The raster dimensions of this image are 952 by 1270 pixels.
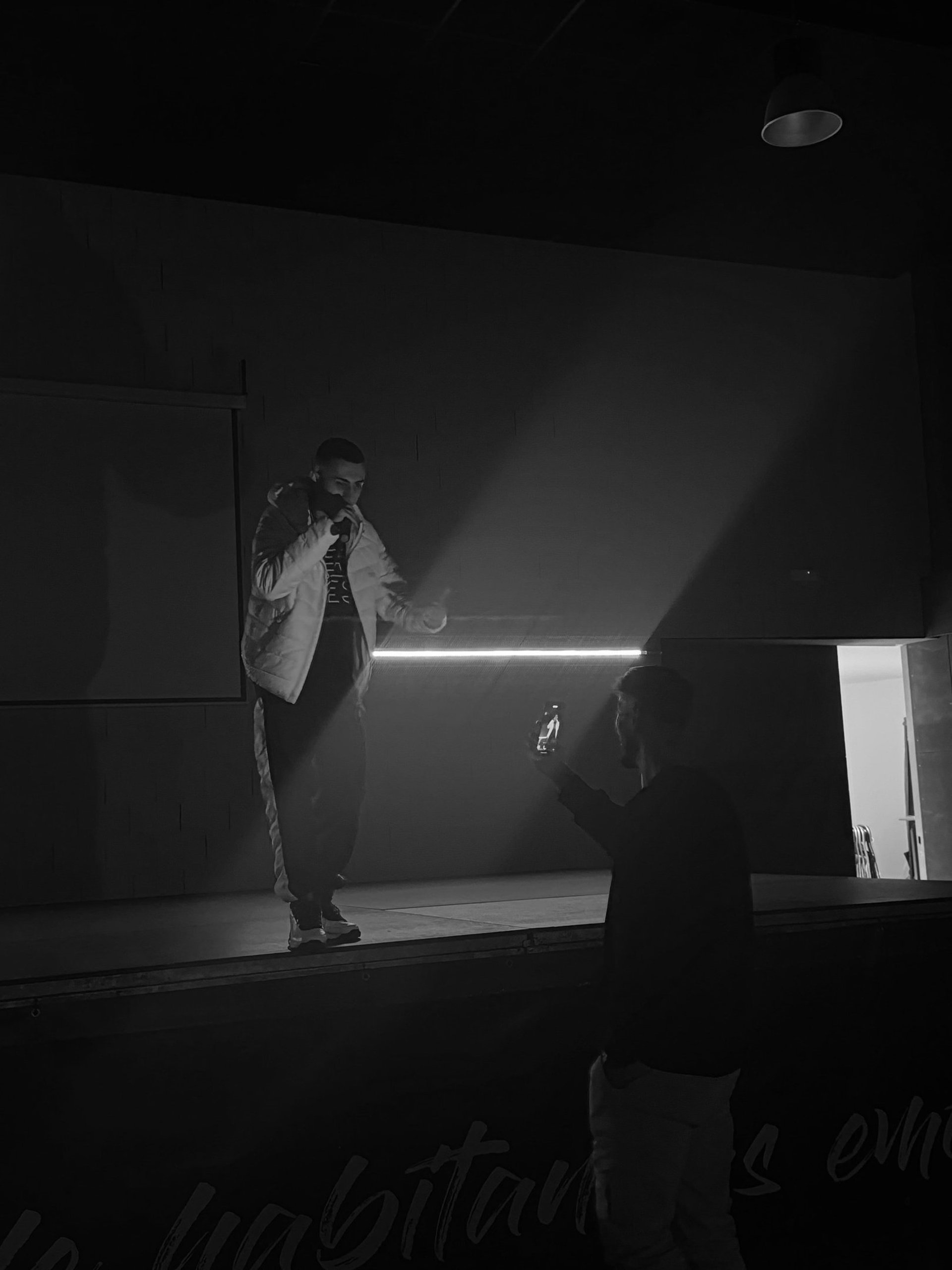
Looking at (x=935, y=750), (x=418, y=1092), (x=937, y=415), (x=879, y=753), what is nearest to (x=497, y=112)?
(x=937, y=415)

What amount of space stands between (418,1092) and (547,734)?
46.1 inches

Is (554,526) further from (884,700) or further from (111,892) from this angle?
(884,700)

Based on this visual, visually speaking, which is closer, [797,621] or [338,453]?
[338,453]

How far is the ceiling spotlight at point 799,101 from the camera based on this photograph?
4.62 metres

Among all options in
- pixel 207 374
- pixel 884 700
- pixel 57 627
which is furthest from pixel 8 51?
pixel 884 700

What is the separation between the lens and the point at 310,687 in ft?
11.8

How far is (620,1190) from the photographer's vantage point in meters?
2.47

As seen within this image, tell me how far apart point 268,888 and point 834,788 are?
3.61m

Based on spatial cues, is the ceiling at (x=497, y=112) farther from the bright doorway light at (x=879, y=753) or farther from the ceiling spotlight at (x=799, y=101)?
the bright doorway light at (x=879, y=753)

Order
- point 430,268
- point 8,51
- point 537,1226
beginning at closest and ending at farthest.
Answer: point 537,1226 < point 8,51 < point 430,268

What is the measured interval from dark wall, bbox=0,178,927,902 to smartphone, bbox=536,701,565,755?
3529 millimetres

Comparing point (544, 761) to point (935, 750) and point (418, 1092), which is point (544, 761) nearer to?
point (418, 1092)

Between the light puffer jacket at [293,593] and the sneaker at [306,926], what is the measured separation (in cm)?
61

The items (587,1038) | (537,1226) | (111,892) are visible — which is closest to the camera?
(537,1226)
